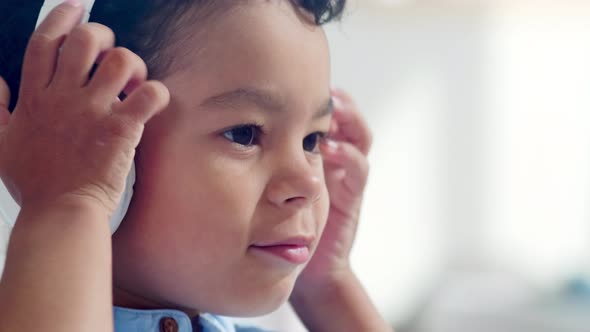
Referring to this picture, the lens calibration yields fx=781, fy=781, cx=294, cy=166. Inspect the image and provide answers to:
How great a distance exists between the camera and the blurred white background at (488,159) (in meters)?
1.73

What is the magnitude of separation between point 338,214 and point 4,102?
37cm

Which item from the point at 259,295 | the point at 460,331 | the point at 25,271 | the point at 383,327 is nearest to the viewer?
the point at 25,271

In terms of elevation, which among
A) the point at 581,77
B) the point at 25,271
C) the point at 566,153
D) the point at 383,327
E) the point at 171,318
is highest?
the point at 25,271

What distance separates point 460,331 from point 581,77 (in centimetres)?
65

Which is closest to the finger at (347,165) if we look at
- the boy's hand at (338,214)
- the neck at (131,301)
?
the boy's hand at (338,214)

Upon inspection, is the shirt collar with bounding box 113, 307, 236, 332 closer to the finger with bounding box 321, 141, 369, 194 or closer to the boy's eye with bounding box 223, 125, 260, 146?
the boy's eye with bounding box 223, 125, 260, 146

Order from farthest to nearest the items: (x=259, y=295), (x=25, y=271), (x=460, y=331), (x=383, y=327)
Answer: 1. (x=460, y=331)
2. (x=383, y=327)
3. (x=259, y=295)
4. (x=25, y=271)

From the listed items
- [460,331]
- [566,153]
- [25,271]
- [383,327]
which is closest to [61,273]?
[25,271]

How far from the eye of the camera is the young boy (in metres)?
0.43

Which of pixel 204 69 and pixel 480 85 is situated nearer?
pixel 204 69

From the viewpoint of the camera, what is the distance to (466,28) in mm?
1838

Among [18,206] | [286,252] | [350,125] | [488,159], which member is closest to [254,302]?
[286,252]

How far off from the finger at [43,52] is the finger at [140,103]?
0.16 feet

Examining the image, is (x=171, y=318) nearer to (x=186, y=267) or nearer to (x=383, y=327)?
(x=186, y=267)
